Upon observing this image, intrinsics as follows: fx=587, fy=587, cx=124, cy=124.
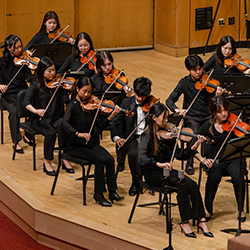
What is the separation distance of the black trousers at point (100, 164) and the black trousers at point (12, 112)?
3.37 ft

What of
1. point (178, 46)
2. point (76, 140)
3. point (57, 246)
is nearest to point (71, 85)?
point (76, 140)

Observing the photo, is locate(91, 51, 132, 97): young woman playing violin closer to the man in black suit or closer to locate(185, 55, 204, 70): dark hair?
the man in black suit

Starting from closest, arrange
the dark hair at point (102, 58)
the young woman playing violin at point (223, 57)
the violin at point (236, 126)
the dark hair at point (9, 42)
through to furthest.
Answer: the violin at point (236, 126)
the dark hair at point (102, 58)
the young woman playing violin at point (223, 57)
the dark hair at point (9, 42)

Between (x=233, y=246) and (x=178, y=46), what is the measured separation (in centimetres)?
518

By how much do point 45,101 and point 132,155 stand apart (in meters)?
0.98

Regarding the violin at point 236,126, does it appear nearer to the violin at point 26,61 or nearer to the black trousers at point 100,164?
the black trousers at point 100,164

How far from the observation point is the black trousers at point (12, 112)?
5.53 metres

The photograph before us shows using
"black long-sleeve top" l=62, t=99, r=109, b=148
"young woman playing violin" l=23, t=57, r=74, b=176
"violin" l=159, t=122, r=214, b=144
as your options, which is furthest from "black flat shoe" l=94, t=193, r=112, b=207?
"violin" l=159, t=122, r=214, b=144

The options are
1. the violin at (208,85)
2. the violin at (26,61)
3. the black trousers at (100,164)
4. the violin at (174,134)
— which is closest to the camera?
the violin at (174,134)

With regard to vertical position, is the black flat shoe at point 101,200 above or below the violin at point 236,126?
below

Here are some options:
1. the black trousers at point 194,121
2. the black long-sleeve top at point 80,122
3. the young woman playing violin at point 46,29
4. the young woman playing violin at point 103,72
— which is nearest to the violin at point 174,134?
the black long-sleeve top at point 80,122

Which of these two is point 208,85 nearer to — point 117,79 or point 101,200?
point 117,79

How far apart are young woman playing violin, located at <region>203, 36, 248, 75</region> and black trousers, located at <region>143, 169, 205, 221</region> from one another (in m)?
1.60

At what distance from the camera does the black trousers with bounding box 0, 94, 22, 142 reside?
5526 mm
